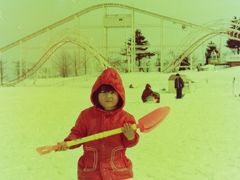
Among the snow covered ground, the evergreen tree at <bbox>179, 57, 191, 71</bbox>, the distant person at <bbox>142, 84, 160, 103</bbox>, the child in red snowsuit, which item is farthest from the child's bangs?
the evergreen tree at <bbox>179, 57, 191, 71</bbox>

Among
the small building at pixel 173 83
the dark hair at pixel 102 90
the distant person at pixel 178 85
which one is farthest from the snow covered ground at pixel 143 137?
the dark hair at pixel 102 90

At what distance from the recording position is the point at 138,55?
2959 millimetres

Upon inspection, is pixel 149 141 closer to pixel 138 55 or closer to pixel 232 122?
pixel 138 55

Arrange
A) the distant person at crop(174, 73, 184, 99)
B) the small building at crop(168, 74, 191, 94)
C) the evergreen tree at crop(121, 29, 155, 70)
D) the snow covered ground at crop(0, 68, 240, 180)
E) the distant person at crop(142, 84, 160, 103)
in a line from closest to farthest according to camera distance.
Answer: the snow covered ground at crop(0, 68, 240, 180), the evergreen tree at crop(121, 29, 155, 70), the distant person at crop(142, 84, 160, 103), the distant person at crop(174, 73, 184, 99), the small building at crop(168, 74, 191, 94)

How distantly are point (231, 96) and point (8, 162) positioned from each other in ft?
11.1

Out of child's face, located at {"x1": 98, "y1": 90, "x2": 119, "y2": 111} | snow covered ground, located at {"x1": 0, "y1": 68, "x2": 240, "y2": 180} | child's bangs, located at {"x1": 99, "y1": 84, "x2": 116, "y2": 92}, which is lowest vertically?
snow covered ground, located at {"x1": 0, "y1": 68, "x2": 240, "y2": 180}

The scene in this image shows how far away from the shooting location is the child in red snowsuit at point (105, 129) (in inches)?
46.9

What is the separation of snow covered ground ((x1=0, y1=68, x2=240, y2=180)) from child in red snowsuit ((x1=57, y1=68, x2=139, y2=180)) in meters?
0.72

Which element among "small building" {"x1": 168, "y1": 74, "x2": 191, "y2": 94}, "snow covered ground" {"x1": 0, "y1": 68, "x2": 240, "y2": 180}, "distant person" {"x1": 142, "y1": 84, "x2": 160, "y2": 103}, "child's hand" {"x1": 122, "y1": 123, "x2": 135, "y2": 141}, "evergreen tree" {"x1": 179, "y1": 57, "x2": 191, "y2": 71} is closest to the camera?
"child's hand" {"x1": 122, "y1": 123, "x2": 135, "y2": 141}

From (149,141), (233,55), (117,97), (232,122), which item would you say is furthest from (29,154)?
(233,55)

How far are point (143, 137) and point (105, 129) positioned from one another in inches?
64.7

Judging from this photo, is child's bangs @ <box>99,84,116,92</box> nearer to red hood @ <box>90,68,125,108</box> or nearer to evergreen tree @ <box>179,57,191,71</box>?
red hood @ <box>90,68,125,108</box>

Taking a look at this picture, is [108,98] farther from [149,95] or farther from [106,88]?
[149,95]

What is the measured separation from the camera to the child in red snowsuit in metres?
1.19
